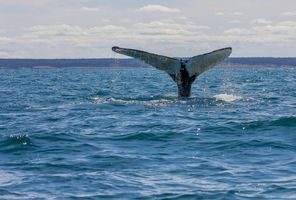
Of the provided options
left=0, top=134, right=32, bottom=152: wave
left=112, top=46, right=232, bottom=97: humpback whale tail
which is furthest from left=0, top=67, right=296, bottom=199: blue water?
left=112, top=46, right=232, bottom=97: humpback whale tail

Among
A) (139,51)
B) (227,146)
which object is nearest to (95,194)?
(227,146)

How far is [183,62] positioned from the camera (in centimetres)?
2159

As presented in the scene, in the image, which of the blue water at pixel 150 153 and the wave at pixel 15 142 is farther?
the wave at pixel 15 142

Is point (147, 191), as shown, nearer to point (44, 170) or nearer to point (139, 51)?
point (44, 170)

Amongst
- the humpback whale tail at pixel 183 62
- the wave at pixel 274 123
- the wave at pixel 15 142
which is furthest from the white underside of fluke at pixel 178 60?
the wave at pixel 15 142

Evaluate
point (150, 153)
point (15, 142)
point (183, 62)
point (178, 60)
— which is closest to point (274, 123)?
point (183, 62)

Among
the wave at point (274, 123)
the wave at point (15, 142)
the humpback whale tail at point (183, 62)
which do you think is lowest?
the wave at point (15, 142)

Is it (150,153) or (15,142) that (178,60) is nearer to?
(15,142)

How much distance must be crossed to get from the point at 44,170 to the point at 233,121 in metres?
7.62

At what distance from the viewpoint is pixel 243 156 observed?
12469mm

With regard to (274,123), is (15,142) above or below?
below

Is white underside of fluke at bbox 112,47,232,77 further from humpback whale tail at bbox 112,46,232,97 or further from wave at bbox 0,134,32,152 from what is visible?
wave at bbox 0,134,32,152

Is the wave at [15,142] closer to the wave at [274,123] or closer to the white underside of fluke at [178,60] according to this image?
the wave at [274,123]

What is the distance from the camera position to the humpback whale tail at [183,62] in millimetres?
20881
